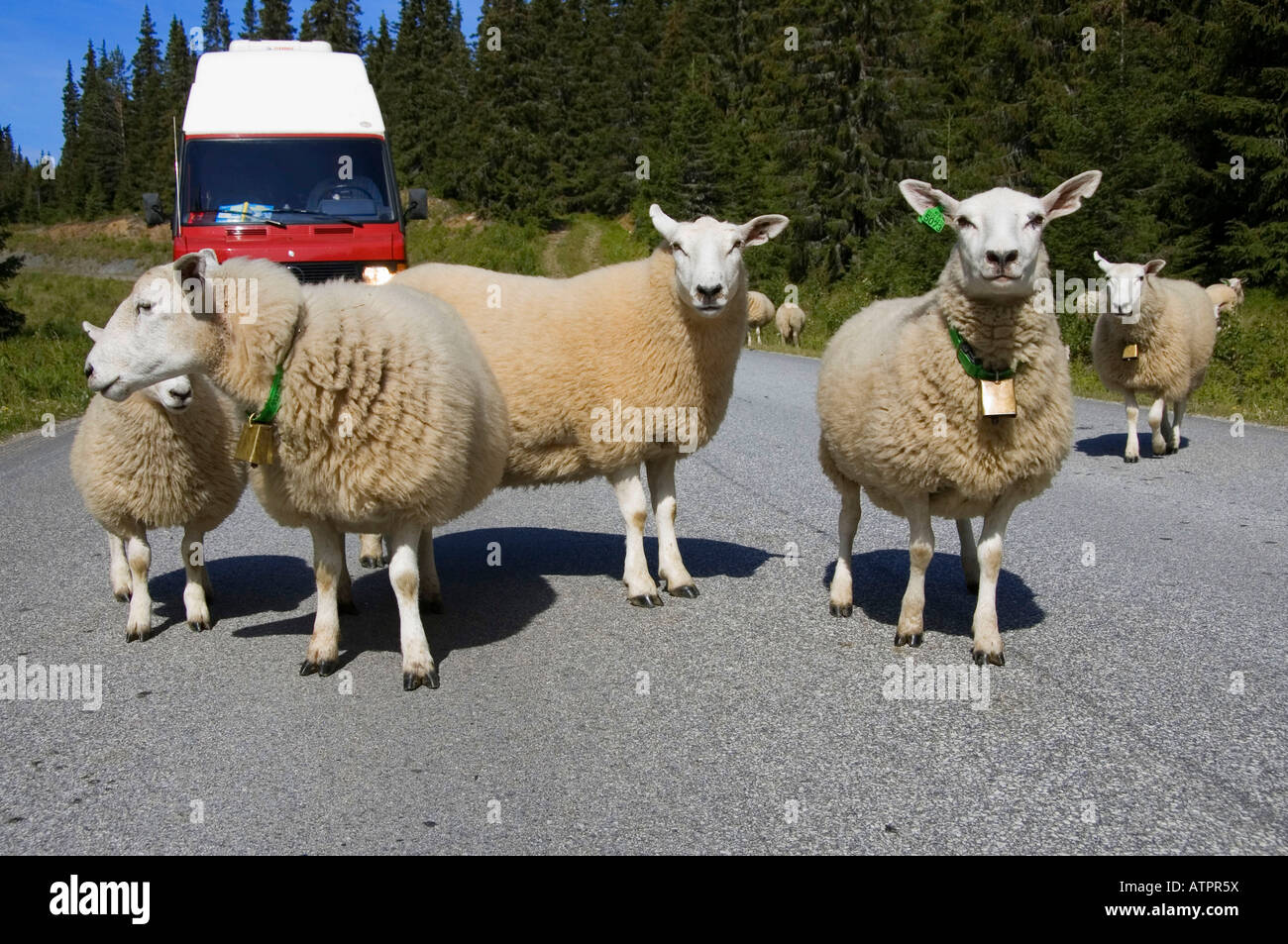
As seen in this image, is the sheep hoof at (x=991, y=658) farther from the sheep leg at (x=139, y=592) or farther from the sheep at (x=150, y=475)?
the sheep leg at (x=139, y=592)

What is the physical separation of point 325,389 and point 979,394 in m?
2.82

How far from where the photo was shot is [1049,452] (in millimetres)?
4977

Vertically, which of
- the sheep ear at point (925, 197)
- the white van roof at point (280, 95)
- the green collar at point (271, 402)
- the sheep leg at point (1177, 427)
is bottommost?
the sheep leg at point (1177, 427)

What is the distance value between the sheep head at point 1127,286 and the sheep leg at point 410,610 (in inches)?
326

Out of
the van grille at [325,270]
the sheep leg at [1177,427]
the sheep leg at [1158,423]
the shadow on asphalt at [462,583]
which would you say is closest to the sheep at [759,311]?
the sheep leg at [1177,427]

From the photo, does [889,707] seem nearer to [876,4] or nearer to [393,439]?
[393,439]

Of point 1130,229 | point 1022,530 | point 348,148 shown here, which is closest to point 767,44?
point 1130,229

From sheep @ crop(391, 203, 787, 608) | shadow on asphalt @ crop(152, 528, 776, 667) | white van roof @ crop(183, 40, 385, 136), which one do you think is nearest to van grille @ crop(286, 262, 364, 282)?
white van roof @ crop(183, 40, 385, 136)

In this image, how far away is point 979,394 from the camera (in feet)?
16.2

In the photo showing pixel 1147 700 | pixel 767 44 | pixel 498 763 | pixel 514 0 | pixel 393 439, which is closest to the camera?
pixel 498 763

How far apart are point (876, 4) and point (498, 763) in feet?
135

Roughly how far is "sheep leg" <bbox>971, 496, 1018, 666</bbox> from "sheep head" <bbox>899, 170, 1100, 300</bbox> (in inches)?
37.8

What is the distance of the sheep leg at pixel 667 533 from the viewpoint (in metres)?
6.23

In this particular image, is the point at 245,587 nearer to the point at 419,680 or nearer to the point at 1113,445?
the point at 419,680
